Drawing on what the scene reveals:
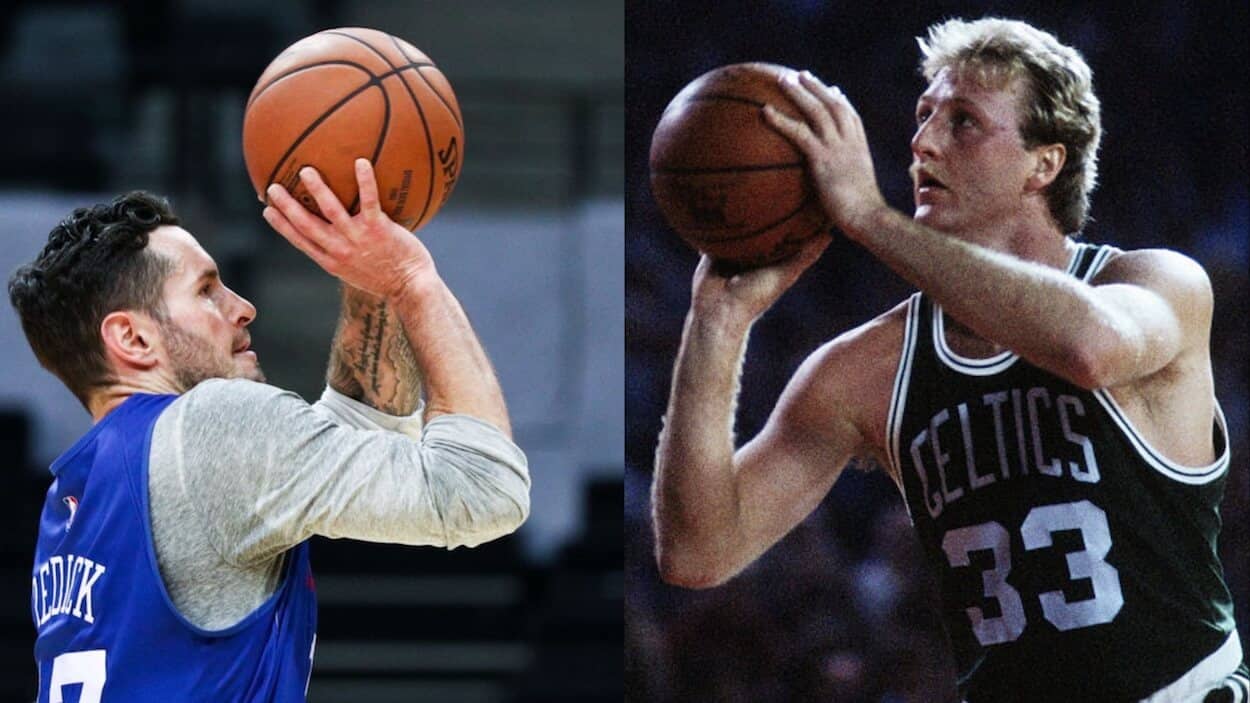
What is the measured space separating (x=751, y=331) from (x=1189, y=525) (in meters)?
0.89

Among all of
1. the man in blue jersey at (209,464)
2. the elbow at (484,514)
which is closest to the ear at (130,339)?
the man in blue jersey at (209,464)

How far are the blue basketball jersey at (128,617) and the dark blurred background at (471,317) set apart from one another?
139 inches

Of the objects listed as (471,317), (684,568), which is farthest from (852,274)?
(471,317)

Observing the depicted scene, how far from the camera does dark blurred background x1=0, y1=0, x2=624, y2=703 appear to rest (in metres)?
6.35

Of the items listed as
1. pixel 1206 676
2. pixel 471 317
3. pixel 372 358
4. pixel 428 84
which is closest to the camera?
pixel 428 84

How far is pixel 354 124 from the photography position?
2.75 metres

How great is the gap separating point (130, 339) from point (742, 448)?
1.20 m

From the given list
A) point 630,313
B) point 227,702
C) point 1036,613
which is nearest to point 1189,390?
point 1036,613

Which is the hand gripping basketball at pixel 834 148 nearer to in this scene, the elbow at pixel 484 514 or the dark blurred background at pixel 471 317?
the elbow at pixel 484 514

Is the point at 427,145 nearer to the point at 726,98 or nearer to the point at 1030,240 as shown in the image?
the point at 726,98

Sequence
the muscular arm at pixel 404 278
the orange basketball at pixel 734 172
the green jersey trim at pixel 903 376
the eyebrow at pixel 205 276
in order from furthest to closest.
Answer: the green jersey trim at pixel 903 376
the orange basketball at pixel 734 172
the eyebrow at pixel 205 276
the muscular arm at pixel 404 278

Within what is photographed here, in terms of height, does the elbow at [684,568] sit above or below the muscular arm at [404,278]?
below

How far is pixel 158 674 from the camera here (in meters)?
2.52

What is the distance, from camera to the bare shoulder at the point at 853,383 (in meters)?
3.28
